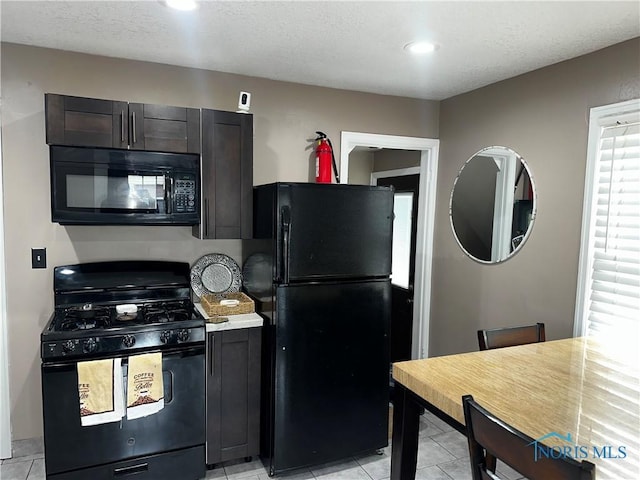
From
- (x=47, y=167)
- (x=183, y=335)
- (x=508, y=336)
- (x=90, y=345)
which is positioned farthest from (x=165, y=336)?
(x=508, y=336)

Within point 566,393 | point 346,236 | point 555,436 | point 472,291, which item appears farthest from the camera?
point 472,291

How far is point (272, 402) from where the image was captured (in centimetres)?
245

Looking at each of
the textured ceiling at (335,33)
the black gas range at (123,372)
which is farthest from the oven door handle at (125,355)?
the textured ceiling at (335,33)

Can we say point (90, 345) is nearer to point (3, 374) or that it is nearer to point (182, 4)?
point (3, 374)

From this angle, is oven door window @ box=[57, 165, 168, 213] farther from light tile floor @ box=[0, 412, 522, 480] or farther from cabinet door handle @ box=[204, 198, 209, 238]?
light tile floor @ box=[0, 412, 522, 480]

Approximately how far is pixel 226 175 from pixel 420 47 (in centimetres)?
130

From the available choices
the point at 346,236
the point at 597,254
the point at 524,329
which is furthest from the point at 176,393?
the point at 597,254

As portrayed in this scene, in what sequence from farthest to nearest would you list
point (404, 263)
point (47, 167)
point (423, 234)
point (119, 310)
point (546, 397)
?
point (404, 263), point (423, 234), point (47, 167), point (119, 310), point (546, 397)

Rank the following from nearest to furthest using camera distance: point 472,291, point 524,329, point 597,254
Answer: point 524,329 < point 597,254 < point 472,291

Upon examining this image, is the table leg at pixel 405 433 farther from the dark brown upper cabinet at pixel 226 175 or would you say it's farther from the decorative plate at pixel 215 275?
the decorative plate at pixel 215 275

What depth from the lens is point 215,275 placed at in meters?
2.95

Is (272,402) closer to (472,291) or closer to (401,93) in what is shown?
(472,291)

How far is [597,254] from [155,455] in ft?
8.53

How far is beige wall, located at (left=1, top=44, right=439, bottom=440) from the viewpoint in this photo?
98.9 inches
